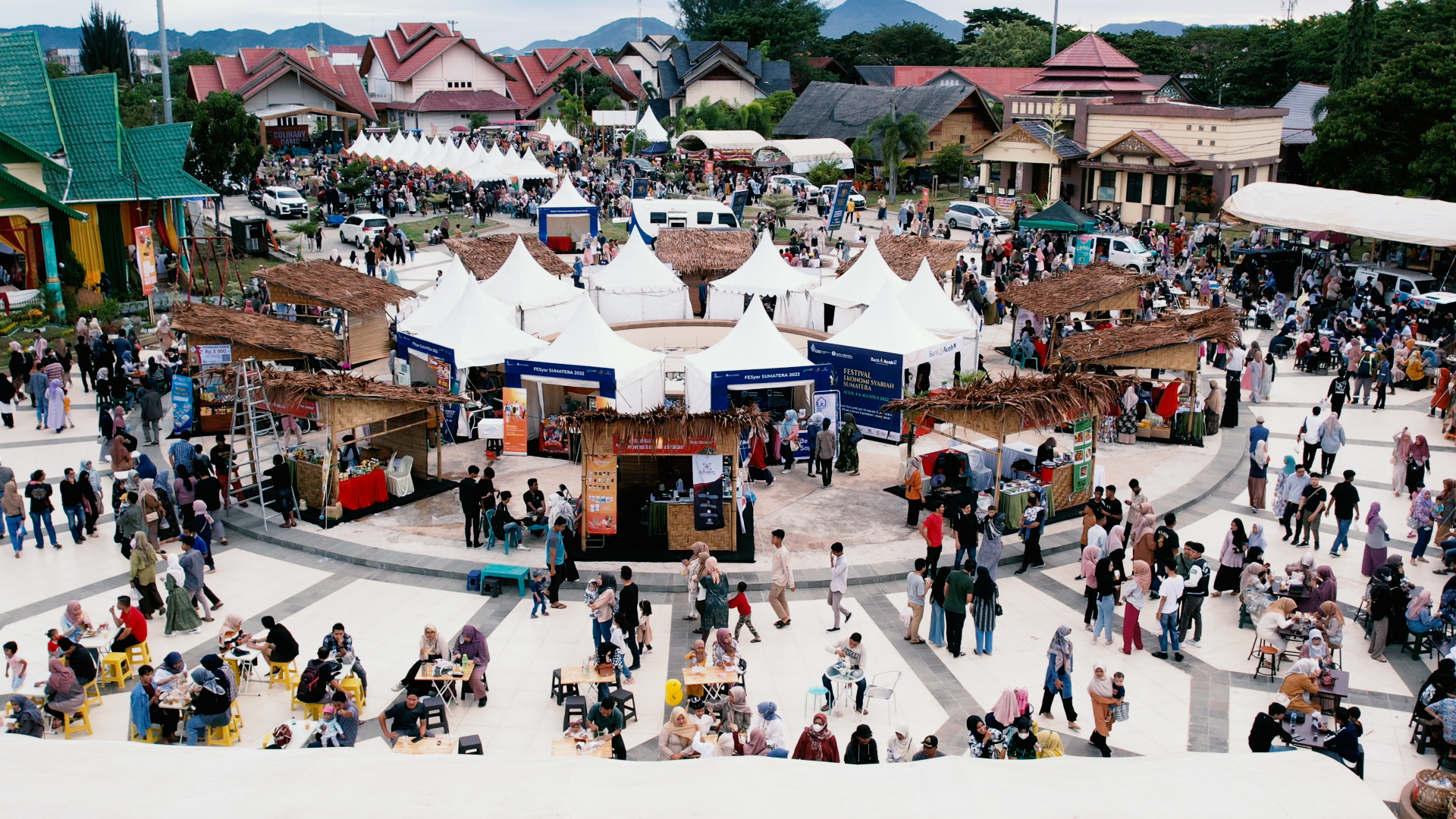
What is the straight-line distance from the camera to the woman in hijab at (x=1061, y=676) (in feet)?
37.9

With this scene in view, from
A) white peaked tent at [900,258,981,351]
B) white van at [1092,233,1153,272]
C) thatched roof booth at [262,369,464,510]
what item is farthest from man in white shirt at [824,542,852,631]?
white van at [1092,233,1153,272]

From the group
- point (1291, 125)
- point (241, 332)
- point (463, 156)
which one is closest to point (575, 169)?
point (463, 156)

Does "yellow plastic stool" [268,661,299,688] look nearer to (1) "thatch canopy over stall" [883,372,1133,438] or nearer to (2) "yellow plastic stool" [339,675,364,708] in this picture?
(2) "yellow plastic stool" [339,675,364,708]

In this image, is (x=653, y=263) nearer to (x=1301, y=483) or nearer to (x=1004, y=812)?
(x=1301, y=483)

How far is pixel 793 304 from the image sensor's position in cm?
2769

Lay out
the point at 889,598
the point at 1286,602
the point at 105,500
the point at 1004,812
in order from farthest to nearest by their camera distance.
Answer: the point at 105,500, the point at 889,598, the point at 1286,602, the point at 1004,812

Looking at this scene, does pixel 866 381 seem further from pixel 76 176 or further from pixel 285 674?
pixel 76 176

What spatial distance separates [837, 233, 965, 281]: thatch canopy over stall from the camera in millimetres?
28625

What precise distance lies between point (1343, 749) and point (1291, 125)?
56.2 metres

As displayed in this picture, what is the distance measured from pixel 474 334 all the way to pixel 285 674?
33.1ft

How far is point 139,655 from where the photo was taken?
42.2 feet

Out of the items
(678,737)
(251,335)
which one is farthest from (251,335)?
(678,737)

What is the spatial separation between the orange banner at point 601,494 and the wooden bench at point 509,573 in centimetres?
122

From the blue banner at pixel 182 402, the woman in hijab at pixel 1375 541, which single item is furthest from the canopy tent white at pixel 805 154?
the woman in hijab at pixel 1375 541
